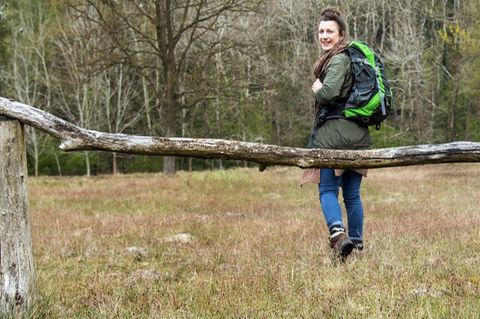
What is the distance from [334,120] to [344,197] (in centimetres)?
78

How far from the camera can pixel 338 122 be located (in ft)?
14.9

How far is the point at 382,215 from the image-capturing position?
27.8 feet

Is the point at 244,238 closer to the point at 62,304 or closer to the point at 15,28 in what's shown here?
the point at 62,304

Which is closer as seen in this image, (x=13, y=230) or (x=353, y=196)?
(x=13, y=230)

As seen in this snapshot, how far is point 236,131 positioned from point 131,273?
3074 centimetres

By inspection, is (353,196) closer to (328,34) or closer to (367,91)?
(367,91)

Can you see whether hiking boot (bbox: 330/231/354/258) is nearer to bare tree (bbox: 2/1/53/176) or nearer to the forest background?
the forest background

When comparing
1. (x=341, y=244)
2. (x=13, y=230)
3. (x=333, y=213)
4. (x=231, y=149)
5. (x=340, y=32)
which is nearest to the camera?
(x=13, y=230)

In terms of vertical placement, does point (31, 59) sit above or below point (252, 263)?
above

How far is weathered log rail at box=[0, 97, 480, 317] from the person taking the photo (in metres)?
3.01

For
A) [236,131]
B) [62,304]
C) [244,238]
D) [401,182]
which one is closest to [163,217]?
[244,238]

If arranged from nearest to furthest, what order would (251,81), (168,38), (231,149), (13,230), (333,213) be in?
(13,230), (231,149), (333,213), (168,38), (251,81)

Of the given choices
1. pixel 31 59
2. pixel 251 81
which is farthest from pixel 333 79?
pixel 31 59

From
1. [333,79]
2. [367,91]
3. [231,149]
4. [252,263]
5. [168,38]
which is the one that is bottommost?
[252,263]
